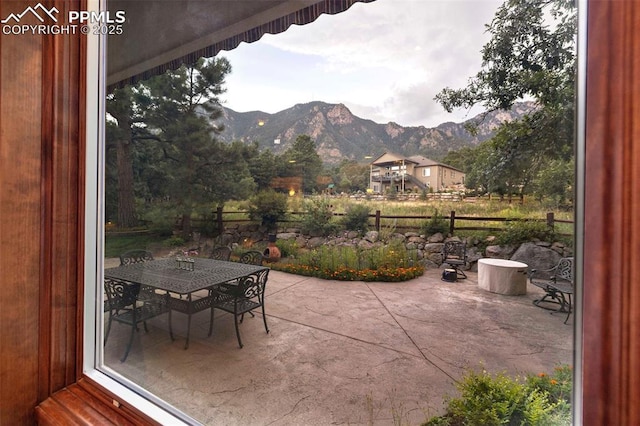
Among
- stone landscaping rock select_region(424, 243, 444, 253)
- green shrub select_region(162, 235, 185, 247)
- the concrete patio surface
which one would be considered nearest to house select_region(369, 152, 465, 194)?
stone landscaping rock select_region(424, 243, 444, 253)

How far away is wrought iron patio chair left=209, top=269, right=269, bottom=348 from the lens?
1584 mm

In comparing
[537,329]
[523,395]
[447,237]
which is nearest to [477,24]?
[447,237]

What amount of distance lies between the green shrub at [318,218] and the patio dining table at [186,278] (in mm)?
594

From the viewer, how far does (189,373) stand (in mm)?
1332

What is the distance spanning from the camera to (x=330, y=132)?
1.87m

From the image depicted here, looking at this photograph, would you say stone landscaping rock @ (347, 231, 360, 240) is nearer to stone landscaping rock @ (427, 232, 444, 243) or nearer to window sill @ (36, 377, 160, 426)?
stone landscaping rock @ (427, 232, 444, 243)

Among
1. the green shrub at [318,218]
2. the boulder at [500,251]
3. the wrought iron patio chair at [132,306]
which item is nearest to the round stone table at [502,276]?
the boulder at [500,251]

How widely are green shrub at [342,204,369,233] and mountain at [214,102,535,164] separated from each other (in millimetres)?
355

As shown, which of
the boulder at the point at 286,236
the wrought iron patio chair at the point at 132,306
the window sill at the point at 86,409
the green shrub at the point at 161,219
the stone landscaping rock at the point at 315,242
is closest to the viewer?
the window sill at the point at 86,409

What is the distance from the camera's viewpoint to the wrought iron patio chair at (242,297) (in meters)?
1.58

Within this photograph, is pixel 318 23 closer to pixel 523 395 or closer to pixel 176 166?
pixel 176 166

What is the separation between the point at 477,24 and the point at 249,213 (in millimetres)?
1497

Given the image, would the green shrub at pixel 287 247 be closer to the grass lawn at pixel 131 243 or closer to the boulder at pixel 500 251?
the grass lawn at pixel 131 243

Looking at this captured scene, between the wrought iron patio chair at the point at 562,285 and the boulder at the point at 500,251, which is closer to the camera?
the wrought iron patio chair at the point at 562,285
